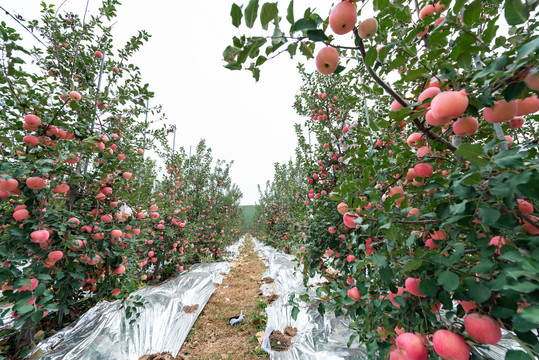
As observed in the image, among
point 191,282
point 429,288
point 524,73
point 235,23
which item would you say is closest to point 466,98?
point 524,73

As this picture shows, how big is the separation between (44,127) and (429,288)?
3.21m

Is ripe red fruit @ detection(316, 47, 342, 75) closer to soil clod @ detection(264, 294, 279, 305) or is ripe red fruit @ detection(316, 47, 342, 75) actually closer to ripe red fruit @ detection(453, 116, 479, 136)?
ripe red fruit @ detection(453, 116, 479, 136)

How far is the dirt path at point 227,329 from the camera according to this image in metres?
2.82

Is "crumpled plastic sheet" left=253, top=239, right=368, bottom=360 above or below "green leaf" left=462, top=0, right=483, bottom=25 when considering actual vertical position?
below

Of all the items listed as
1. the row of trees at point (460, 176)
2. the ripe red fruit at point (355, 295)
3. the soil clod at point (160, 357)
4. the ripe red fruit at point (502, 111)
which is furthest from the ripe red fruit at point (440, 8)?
the soil clod at point (160, 357)

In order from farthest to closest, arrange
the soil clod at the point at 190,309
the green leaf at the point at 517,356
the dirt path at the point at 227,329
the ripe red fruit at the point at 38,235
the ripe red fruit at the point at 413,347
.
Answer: the soil clod at the point at 190,309 < the dirt path at the point at 227,329 < the ripe red fruit at the point at 38,235 < the ripe red fruit at the point at 413,347 < the green leaf at the point at 517,356

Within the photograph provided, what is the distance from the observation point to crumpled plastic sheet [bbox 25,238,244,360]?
2.15 m

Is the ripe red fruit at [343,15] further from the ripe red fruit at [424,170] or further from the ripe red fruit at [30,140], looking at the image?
the ripe red fruit at [30,140]

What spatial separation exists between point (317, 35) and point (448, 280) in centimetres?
105

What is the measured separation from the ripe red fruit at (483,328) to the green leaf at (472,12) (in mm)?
1198

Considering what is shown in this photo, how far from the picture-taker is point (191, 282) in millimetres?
4691

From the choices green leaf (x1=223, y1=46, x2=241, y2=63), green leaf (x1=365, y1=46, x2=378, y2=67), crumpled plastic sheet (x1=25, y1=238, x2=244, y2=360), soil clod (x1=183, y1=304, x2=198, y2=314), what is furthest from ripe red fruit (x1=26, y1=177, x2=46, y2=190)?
soil clod (x1=183, y1=304, x2=198, y2=314)

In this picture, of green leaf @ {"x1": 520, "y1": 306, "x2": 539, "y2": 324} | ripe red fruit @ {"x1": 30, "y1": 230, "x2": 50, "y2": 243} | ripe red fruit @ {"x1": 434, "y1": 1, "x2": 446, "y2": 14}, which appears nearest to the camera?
green leaf @ {"x1": 520, "y1": 306, "x2": 539, "y2": 324}

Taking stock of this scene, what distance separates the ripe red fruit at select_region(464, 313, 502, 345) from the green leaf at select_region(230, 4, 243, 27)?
144 cm
